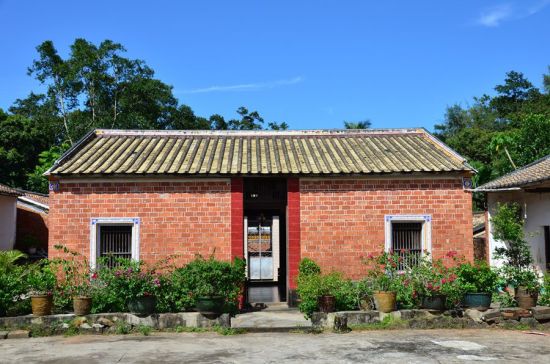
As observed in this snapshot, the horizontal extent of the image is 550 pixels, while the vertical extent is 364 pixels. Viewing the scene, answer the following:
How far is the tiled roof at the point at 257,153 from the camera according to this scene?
12.3 metres

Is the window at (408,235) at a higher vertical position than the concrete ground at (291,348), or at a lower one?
higher

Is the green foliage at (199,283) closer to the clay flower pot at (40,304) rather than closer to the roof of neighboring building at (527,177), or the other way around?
the clay flower pot at (40,304)

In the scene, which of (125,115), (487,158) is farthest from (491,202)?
(125,115)

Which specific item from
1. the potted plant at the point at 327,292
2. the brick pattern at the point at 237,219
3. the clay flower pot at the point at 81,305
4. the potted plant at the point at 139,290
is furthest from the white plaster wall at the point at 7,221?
the potted plant at the point at 327,292

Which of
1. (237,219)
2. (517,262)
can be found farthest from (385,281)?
(237,219)

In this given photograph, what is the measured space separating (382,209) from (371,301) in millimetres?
2652

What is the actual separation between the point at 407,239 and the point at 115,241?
7.22 meters

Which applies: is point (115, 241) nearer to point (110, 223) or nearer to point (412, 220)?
point (110, 223)

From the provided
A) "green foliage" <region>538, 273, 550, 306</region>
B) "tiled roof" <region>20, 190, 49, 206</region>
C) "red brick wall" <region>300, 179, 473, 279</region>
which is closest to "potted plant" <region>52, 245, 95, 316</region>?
"red brick wall" <region>300, 179, 473, 279</region>

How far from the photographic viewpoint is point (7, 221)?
20.2 meters

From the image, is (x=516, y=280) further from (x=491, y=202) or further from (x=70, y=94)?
(x=70, y=94)

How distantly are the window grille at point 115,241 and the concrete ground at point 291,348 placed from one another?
9.38ft

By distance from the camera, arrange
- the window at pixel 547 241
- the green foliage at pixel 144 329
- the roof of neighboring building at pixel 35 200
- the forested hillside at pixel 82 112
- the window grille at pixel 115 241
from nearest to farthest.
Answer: the green foliage at pixel 144 329 < the window grille at pixel 115 241 < the window at pixel 547 241 < the roof of neighboring building at pixel 35 200 < the forested hillside at pixel 82 112

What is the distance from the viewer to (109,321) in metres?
10.1
